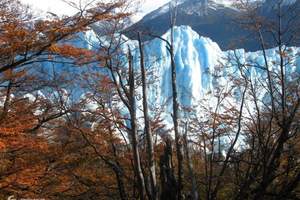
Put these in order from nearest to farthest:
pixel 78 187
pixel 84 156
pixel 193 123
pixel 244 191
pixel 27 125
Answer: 1. pixel 244 191
2. pixel 27 125
3. pixel 78 187
4. pixel 84 156
5. pixel 193 123

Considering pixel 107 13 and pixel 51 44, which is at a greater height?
pixel 107 13

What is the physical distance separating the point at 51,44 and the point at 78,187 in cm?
741

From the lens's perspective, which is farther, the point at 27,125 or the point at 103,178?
the point at 103,178

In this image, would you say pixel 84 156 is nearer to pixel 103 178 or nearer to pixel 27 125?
pixel 103 178

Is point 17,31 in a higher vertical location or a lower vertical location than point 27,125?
higher

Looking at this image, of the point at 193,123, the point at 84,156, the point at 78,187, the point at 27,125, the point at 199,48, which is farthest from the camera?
the point at 199,48

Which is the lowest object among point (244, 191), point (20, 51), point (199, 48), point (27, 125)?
point (244, 191)

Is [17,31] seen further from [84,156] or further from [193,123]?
[193,123]

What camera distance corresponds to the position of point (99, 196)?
646 inches

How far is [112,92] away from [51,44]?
7773mm

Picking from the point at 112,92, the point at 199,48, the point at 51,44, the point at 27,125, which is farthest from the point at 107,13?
the point at 199,48

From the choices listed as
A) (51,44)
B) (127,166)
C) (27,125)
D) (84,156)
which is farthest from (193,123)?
(51,44)

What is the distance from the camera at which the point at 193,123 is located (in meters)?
18.5

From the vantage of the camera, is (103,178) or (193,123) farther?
(193,123)
